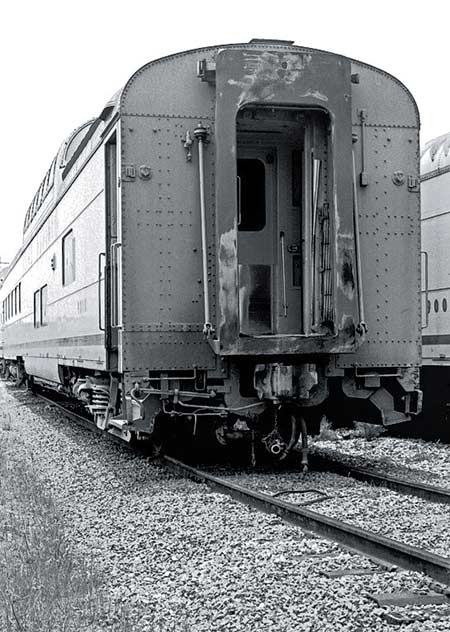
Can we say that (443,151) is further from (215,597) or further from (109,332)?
(215,597)

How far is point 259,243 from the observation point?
921 centimetres

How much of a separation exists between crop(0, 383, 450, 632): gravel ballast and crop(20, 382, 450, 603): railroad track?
4.3 inches

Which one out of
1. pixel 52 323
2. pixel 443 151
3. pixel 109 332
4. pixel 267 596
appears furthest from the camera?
pixel 52 323

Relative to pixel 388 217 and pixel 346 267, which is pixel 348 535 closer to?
pixel 346 267

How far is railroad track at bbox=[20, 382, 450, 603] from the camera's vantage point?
16.6 feet

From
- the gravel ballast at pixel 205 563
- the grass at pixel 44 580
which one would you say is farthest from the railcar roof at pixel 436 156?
the grass at pixel 44 580

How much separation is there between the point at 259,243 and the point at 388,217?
129cm

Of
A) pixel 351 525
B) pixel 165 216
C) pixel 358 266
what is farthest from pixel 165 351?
pixel 351 525

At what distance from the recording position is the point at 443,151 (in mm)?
11703

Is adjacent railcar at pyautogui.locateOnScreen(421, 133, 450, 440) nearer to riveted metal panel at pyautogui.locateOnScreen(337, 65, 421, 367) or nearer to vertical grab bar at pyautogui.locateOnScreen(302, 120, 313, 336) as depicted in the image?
riveted metal panel at pyautogui.locateOnScreen(337, 65, 421, 367)

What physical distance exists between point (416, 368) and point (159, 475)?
8.94 ft

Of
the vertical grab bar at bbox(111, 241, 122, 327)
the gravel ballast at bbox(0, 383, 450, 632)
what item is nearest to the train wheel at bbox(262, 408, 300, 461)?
the gravel ballast at bbox(0, 383, 450, 632)

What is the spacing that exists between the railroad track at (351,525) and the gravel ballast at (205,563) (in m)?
0.11

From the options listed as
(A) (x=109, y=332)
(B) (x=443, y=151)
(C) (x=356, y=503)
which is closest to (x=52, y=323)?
(A) (x=109, y=332)
